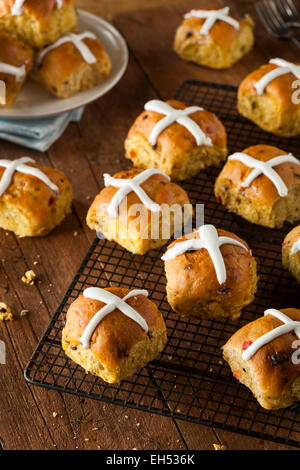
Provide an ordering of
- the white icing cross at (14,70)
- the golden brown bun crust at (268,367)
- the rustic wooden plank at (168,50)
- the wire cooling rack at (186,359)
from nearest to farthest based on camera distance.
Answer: the golden brown bun crust at (268,367) < the wire cooling rack at (186,359) < the white icing cross at (14,70) < the rustic wooden plank at (168,50)

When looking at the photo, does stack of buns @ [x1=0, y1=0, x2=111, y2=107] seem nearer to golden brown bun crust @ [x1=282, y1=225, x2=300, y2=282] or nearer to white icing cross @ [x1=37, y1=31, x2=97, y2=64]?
white icing cross @ [x1=37, y1=31, x2=97, y2=64]

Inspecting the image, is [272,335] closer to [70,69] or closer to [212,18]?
[70,69]

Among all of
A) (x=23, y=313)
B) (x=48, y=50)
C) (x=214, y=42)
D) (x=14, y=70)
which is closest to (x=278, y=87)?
(x=214, y=42)

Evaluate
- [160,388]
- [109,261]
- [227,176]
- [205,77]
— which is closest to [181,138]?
[227,176]

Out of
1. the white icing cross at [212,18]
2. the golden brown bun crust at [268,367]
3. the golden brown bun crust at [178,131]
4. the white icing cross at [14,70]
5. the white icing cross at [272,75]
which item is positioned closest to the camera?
the golden brown bun crust at [268,367]

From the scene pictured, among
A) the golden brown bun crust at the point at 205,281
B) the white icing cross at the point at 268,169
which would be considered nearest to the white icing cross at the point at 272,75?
the white icing cross at the point at 268,169

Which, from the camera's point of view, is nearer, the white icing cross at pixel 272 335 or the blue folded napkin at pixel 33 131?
the white icing cross at pixel 272 335

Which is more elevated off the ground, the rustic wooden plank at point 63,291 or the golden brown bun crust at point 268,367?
the golden brown bun crust at point 268,367

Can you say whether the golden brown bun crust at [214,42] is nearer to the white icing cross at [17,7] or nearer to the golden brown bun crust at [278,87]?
the golden brown bun crust at [278,87]
